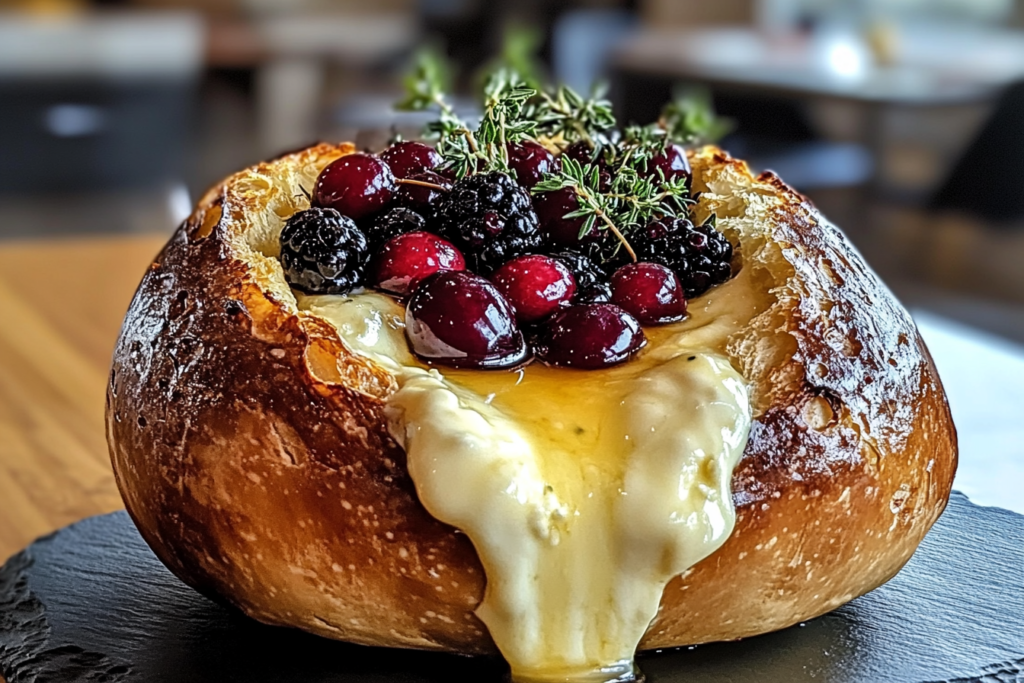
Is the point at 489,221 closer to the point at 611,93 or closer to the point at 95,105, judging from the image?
the point at 95,105

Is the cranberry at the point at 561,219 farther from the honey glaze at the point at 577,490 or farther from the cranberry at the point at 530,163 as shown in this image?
the honey glaze at the point at 577,490

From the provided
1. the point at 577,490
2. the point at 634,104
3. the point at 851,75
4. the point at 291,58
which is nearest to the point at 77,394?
the point at 577,490

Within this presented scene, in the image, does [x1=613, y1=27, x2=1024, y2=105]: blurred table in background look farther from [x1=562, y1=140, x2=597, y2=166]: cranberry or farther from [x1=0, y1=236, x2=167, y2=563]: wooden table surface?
[x1=562, y1=140, x2=597, y2=166]: cranberry

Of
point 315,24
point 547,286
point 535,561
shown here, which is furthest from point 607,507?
point 315,24

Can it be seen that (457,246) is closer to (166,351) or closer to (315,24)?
(166,351)

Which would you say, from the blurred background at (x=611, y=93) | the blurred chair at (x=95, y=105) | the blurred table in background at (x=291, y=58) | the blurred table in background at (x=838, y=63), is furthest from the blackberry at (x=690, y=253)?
the blurred table in background at (x=291, y=58)

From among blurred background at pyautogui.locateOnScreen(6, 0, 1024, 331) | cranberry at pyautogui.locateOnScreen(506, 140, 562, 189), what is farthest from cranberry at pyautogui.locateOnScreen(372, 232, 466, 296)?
blurred background at pyautogui.locateOnScreen(6, 0, 1024, 331)

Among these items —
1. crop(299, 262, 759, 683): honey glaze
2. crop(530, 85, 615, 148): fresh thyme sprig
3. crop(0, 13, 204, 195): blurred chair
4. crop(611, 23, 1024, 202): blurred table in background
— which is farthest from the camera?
crop(0, 13, 204, 195): blurred chair
